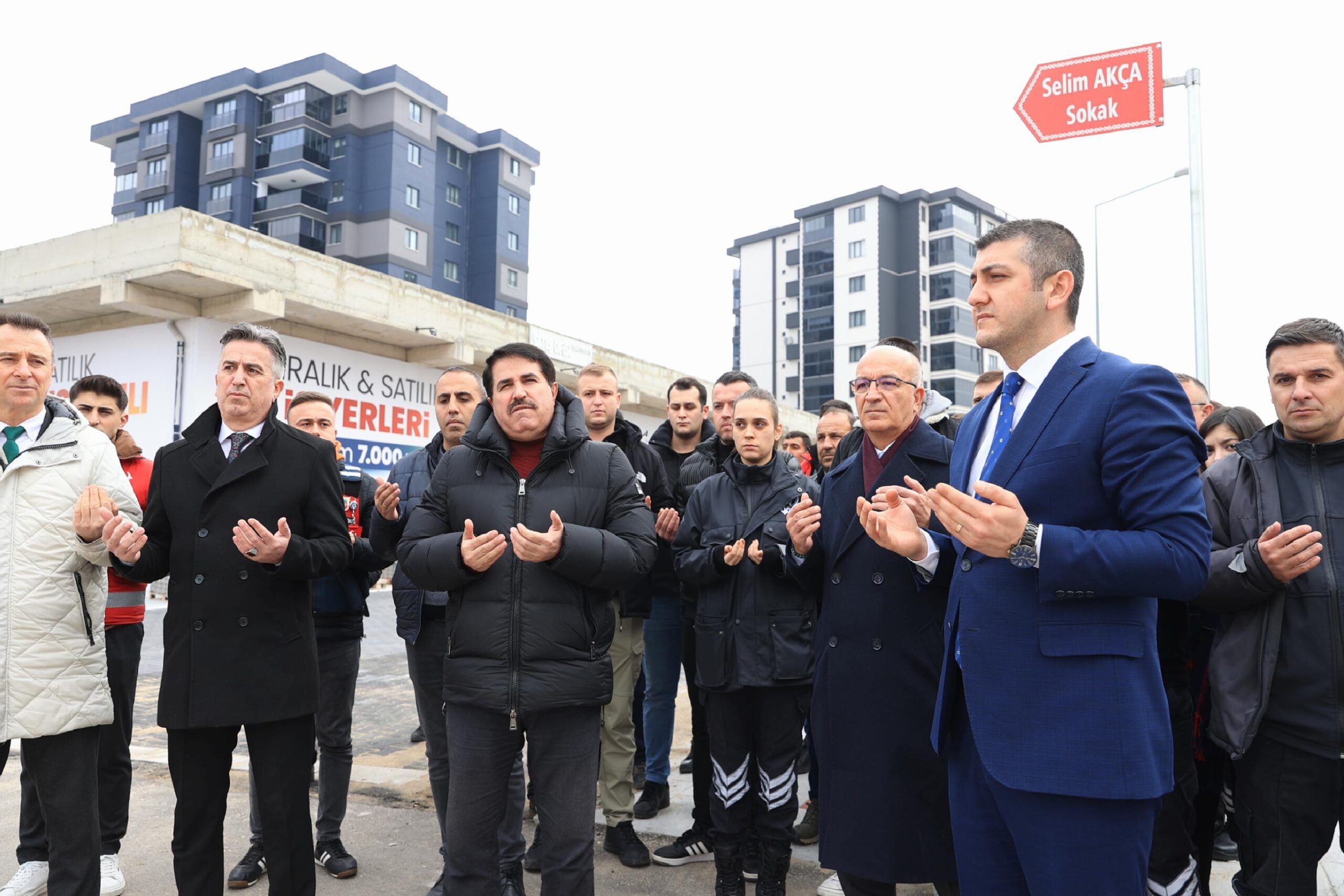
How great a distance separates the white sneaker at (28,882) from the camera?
148 inches

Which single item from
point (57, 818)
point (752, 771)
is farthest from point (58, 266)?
point (752, 771)

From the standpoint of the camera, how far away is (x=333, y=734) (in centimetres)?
439

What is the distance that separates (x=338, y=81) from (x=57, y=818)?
53.8 m

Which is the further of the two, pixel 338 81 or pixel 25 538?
pixel 338 81

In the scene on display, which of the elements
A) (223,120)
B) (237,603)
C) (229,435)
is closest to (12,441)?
(229,435)

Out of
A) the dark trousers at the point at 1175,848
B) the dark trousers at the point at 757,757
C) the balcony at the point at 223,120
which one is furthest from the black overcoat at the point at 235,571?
the balcony at the point at 223,120

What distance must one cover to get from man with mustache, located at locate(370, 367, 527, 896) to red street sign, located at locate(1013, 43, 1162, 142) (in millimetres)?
5105

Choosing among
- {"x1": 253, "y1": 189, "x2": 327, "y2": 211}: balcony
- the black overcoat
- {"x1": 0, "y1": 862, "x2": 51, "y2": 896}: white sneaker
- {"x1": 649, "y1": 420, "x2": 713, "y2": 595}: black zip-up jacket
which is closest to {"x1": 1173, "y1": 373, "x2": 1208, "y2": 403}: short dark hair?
{"x1": 649, "y1": 420, "x2": 713, "y2": 595}: black zip-up jacket

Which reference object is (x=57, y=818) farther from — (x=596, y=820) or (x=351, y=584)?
(x=596, y=820)

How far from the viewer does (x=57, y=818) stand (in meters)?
3.24

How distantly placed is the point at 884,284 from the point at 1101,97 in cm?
6340

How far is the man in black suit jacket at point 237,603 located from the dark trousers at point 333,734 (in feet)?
3.07

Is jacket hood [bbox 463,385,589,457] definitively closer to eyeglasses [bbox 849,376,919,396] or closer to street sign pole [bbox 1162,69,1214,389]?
eyeglasses [bbox 849,376,919,396]

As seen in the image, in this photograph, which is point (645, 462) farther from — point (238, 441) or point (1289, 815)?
point (1289, 815)
